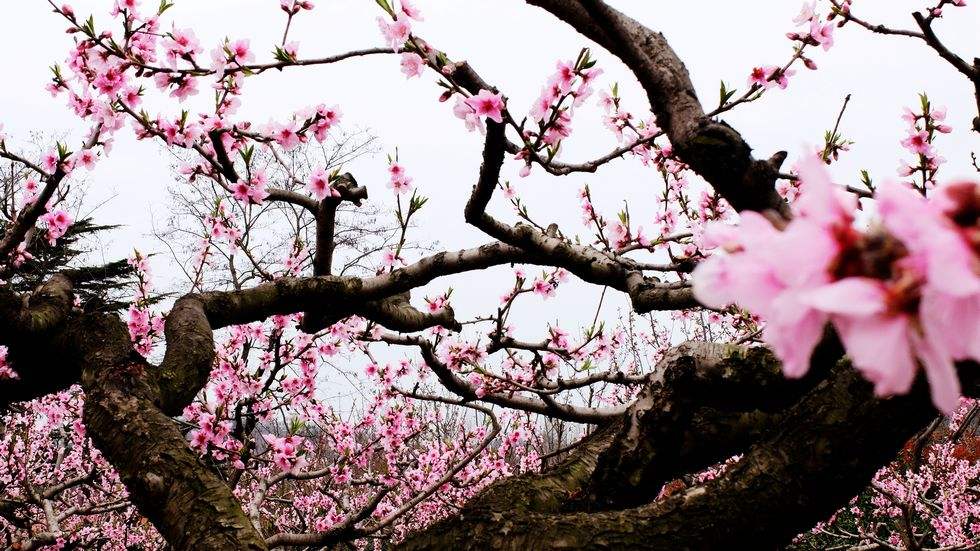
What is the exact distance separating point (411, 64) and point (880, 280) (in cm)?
219

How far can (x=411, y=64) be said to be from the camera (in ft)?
7.61

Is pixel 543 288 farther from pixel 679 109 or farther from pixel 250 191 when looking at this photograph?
pixel 679 109

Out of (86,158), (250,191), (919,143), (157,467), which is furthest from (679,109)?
(86,158)

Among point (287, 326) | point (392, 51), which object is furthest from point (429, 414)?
point (392, 51)

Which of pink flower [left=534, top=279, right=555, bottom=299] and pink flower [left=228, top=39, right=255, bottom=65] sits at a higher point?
pink flower [left=228, top=39, right=255, bottom=65]

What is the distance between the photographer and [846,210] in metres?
0.42

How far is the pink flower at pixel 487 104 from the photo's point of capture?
190 cm

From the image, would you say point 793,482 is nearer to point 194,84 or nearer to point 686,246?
point 686,246

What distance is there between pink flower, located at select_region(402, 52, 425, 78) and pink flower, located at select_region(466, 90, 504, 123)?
39 cm

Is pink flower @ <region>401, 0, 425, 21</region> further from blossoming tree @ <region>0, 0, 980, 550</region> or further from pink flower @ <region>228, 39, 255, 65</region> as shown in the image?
pink flower @ <region>228, 39, 255, 65</region>

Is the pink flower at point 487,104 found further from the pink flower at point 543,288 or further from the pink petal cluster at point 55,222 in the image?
the pink petal cluster at point 55,222

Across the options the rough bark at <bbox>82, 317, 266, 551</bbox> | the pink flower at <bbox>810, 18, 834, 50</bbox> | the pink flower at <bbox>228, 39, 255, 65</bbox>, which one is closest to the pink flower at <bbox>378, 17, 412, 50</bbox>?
the pink flower at <bbox>228, 39, 255, 65</bbox>

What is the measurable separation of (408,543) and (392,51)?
182 centimetres

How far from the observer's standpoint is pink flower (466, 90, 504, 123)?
1.90 metres
